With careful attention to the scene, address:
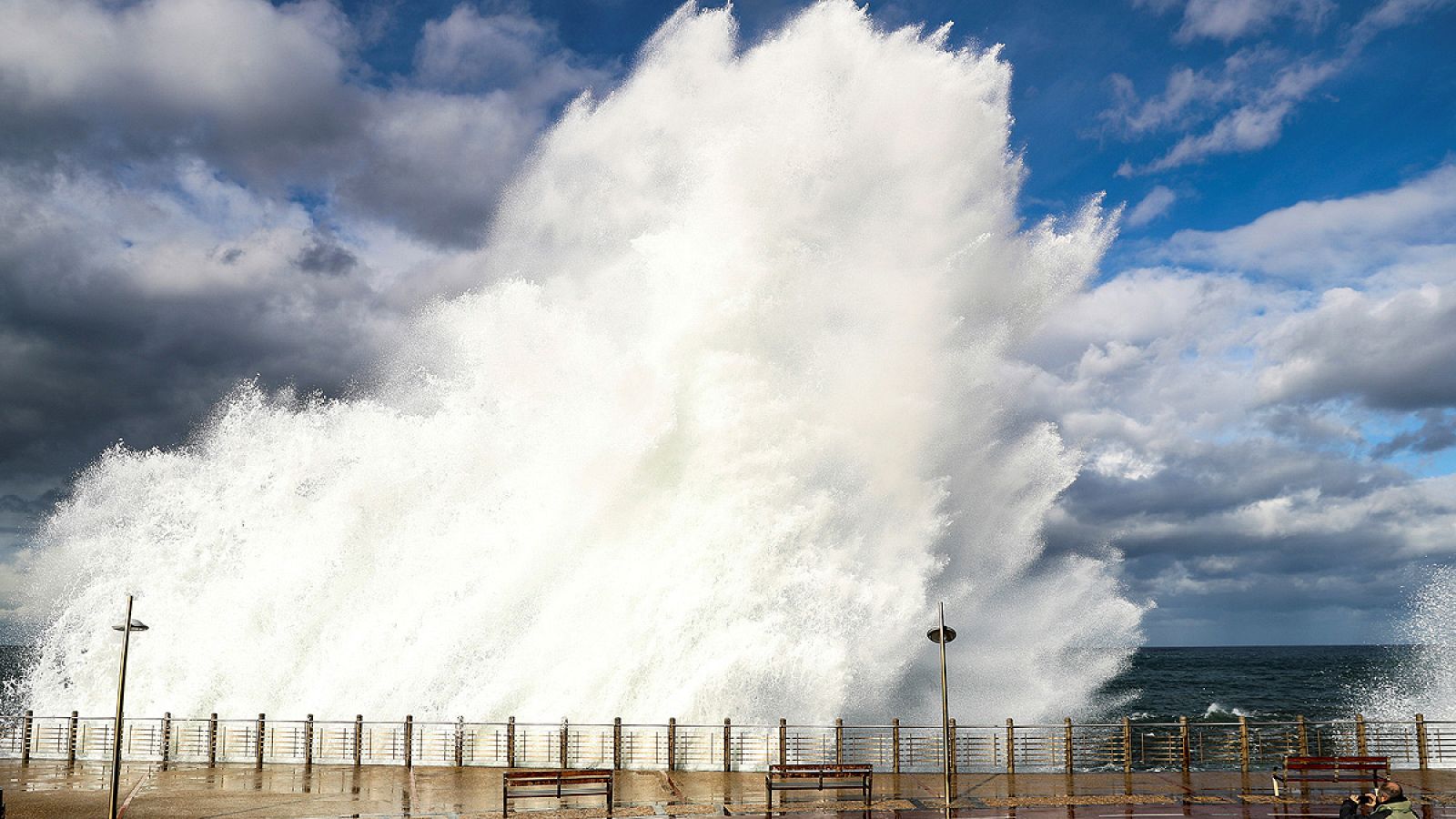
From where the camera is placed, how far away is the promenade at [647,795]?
57.6ft

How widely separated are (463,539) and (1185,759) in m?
27.1

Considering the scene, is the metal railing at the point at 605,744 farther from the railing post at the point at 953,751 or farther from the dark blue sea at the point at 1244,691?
the dark blue sea at the point at 1244,691

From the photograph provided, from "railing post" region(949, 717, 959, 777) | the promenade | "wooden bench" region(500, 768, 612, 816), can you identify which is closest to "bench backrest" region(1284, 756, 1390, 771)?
the promenade

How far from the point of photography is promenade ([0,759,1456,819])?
17.5 metres

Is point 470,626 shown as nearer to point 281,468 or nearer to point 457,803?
point 281,468

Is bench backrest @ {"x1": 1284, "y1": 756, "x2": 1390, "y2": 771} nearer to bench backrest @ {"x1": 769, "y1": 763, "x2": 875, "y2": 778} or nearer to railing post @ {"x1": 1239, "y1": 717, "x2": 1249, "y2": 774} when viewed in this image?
railing post @ {"x1": 1239, "y1": 717, "x2": 1249, "y2": 774}

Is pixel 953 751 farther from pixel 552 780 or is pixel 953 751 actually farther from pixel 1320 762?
pixel 552 780

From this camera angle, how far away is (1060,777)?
21.6 meters

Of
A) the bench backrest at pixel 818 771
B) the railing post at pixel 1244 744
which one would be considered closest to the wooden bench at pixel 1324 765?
the railing post at pixel 1244 744

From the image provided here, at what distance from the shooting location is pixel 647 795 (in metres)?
19.3

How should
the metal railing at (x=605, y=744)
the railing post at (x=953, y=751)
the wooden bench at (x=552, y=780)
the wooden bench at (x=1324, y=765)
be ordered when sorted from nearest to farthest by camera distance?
the wooden bench at (x=552, y=780), the wooden bench at (x=1324, y=765), the railing post at (x=953, y=751), the metal railing at (x=605, y=744)

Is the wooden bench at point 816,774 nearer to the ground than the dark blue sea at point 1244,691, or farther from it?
farther from it

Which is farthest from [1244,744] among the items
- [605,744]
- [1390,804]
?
[605,744]

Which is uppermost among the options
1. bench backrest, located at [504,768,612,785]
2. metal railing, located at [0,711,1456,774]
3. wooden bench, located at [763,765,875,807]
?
bench backrest, located at [504,768,612,785]
